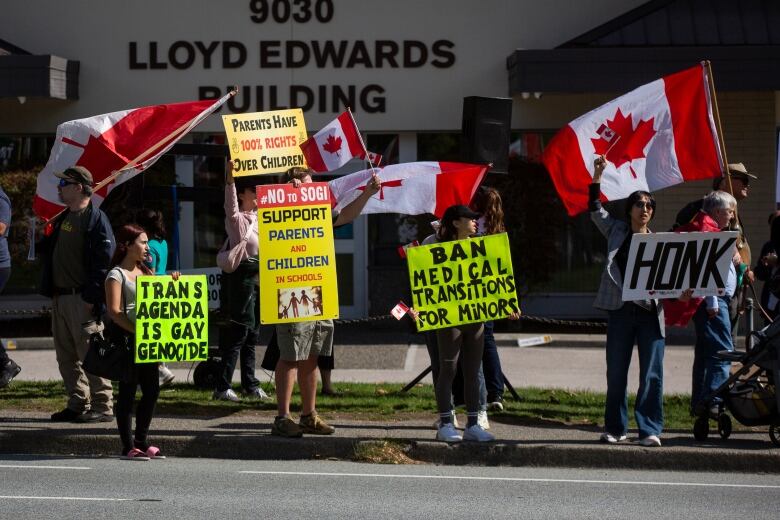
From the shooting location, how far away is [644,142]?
1015cm

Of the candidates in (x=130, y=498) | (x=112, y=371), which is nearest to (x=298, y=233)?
(x=112, y=371)

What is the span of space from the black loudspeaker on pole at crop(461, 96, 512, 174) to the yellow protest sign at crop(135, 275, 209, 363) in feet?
9.53

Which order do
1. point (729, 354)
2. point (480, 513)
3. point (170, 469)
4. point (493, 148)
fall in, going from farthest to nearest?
point (493, 148), point (729, 354), point (170, 469), point (480, 513)

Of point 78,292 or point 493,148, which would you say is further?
point 493,148

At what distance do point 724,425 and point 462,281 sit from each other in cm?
218

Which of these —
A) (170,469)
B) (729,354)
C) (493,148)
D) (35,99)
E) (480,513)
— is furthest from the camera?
(35,99)

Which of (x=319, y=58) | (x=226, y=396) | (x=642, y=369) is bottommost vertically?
(x=226, y=396)

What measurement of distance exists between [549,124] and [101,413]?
32.1ft

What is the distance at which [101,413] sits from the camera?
979cm

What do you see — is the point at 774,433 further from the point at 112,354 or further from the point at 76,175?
the point at 76,175

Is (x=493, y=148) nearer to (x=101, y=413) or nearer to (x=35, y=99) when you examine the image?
(x=101, y=413)

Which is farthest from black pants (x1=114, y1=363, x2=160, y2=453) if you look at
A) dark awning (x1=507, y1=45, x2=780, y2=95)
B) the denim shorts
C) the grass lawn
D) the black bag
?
dark awning (x1=507, y1=45, x2=780, y2=95)

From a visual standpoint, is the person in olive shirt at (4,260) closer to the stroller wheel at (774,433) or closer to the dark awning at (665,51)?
the stroller wheel at (774,433)

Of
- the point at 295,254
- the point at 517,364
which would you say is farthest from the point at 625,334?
the point at 517,364
